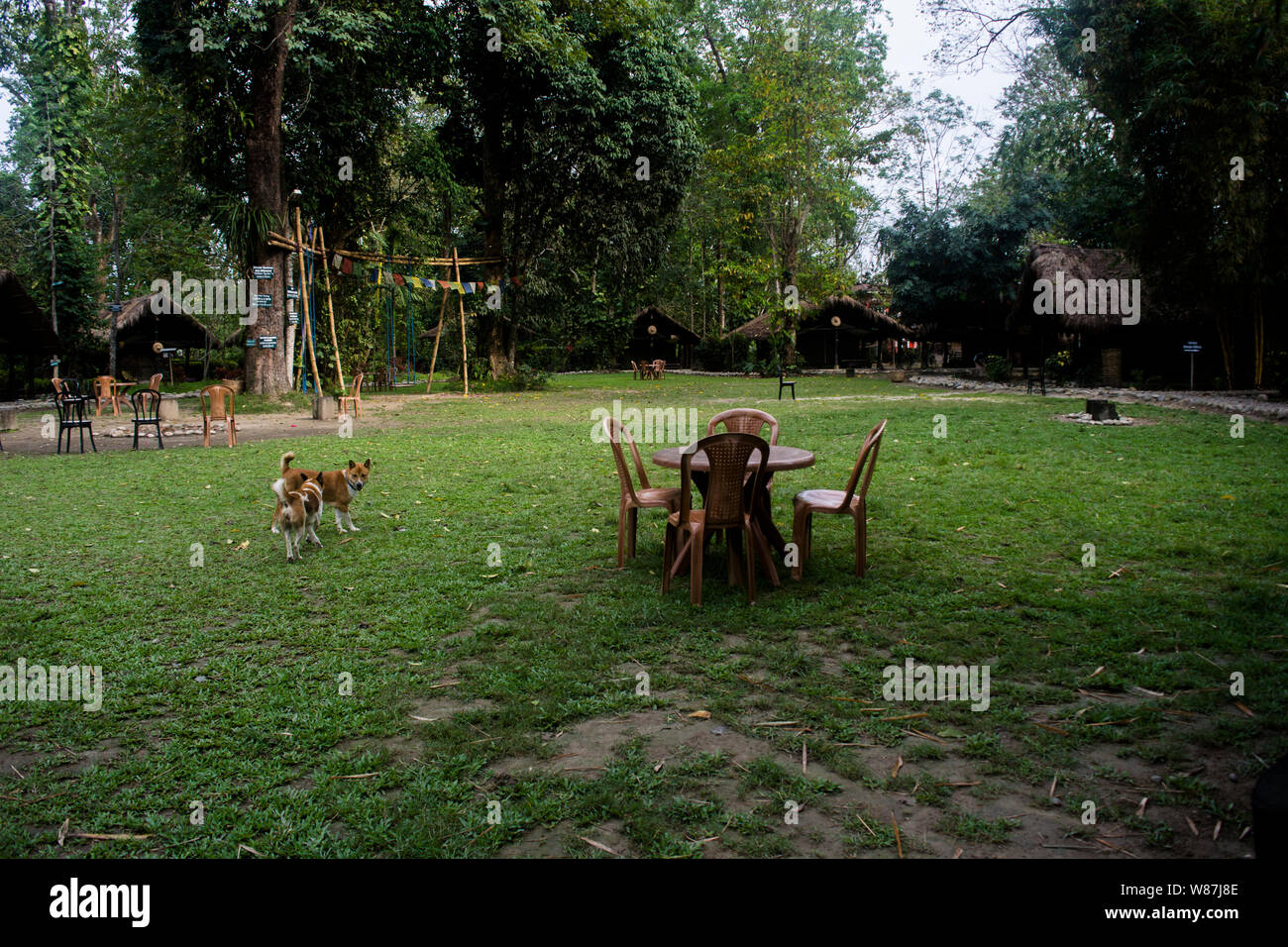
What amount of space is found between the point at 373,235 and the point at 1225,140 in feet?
70.3

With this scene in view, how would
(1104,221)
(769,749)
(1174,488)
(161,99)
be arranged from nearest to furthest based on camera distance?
(769,749) < (1174,488) < (161,99) < (1104,221)

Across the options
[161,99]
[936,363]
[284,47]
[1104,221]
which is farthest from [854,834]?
[936,363]

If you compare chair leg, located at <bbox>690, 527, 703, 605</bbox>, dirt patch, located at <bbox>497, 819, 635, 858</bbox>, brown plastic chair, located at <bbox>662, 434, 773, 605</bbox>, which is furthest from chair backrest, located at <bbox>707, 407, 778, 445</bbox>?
dirt patch, located at <bbox>497, 819, 635, 858</bbox>

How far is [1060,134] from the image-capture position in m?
23.2

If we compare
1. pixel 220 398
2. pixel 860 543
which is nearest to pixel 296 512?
pixel 860 543

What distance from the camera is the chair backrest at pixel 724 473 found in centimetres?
476

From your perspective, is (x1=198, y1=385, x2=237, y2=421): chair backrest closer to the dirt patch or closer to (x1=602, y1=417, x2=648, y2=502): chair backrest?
(x1=602, y1=417, x2=648, y2=502): chair backrest

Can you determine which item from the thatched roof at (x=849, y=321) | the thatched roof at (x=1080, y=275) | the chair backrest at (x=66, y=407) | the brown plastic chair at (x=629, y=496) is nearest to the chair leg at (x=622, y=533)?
the brown plastic chair at (x=629, y=496)

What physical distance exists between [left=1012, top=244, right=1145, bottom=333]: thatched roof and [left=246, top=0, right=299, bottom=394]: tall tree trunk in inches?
778

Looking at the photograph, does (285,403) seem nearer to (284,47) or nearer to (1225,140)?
(284,47)

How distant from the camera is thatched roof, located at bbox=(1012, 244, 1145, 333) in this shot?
75.2ft

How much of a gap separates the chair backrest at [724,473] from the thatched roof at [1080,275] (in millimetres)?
20585

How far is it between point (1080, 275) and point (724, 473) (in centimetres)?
2291

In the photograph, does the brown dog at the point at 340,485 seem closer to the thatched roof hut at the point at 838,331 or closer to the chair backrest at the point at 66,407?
the chair backrest at the point at 66,407
